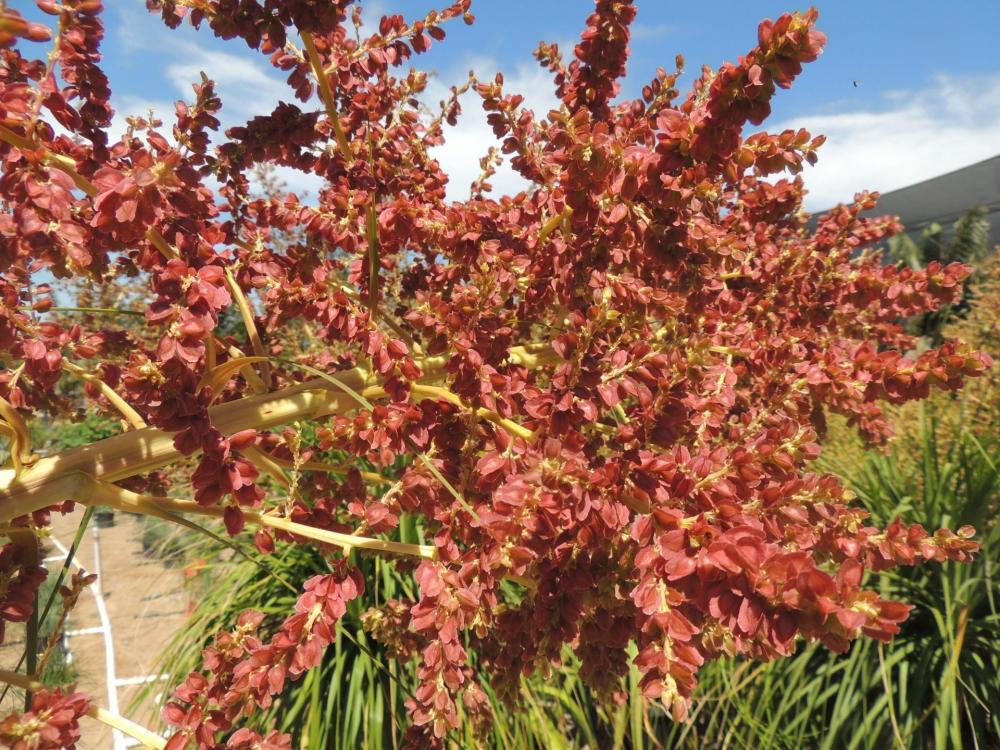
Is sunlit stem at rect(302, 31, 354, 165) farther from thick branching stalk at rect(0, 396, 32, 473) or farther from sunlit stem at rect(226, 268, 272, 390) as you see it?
thick branching stalk at rect(0, 396, 32, 473)

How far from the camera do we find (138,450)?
106cm

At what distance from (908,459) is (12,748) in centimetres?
429

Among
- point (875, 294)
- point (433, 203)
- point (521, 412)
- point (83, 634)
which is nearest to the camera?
point (521, 412)

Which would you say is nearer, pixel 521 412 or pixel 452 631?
pixel 452 631

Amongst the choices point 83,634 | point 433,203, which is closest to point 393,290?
point 433,203

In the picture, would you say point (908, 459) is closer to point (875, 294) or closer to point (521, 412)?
point (875, 294)

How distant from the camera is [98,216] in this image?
2.67ft

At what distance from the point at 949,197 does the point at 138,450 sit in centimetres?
2469

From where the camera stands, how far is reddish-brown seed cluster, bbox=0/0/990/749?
84 centimetres

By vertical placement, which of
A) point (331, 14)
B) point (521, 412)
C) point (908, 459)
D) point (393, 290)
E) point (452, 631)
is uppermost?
point (331, 14)

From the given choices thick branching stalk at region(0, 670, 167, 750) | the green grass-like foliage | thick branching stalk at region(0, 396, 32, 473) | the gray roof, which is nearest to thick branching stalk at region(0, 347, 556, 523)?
thick branching stalk at region(0, 396, 32, 473)

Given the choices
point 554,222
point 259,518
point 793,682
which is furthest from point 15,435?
point 793,682

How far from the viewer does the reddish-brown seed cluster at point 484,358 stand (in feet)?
2.74

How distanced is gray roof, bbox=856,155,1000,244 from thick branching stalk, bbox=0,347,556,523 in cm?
2038
